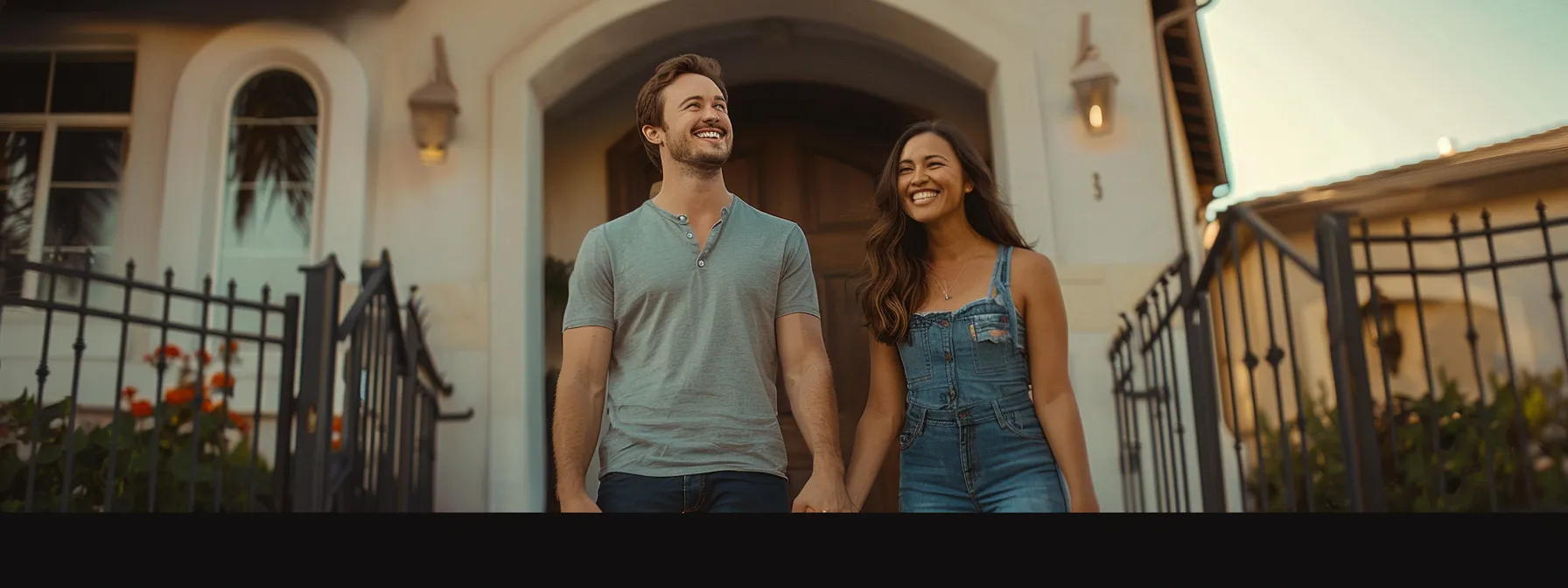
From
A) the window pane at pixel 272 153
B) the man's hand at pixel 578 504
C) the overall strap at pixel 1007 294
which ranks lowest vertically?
the man's hand at pixel 578 504

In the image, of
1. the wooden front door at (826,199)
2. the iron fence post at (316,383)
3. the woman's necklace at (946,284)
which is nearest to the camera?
the woman's necklace at (946,284)

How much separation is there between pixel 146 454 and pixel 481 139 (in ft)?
3.12

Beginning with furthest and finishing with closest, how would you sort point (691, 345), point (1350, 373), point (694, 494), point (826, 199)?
point (1350, 373)
point (826, 199)
point (691, 345)
point (694, 494)

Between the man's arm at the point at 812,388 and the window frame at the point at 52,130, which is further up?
the window frame at the point at 52,130

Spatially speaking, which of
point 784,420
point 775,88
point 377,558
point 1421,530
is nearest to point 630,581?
point 377,558

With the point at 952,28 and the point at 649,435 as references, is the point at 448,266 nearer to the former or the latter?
the point at 649,435

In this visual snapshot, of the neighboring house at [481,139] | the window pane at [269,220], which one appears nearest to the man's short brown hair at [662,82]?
the neighboring house at [481,139]

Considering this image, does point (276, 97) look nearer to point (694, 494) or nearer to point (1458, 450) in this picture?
point (694, 494)

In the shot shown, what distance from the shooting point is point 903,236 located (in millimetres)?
1670

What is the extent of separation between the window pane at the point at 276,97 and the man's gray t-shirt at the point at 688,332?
3.33 ft

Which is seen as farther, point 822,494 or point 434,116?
point 434,116

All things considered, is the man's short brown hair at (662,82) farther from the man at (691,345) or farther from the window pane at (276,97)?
the window pane at (276,97)

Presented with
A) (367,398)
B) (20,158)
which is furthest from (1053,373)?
(20,158)

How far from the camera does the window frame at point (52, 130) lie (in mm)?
2199
